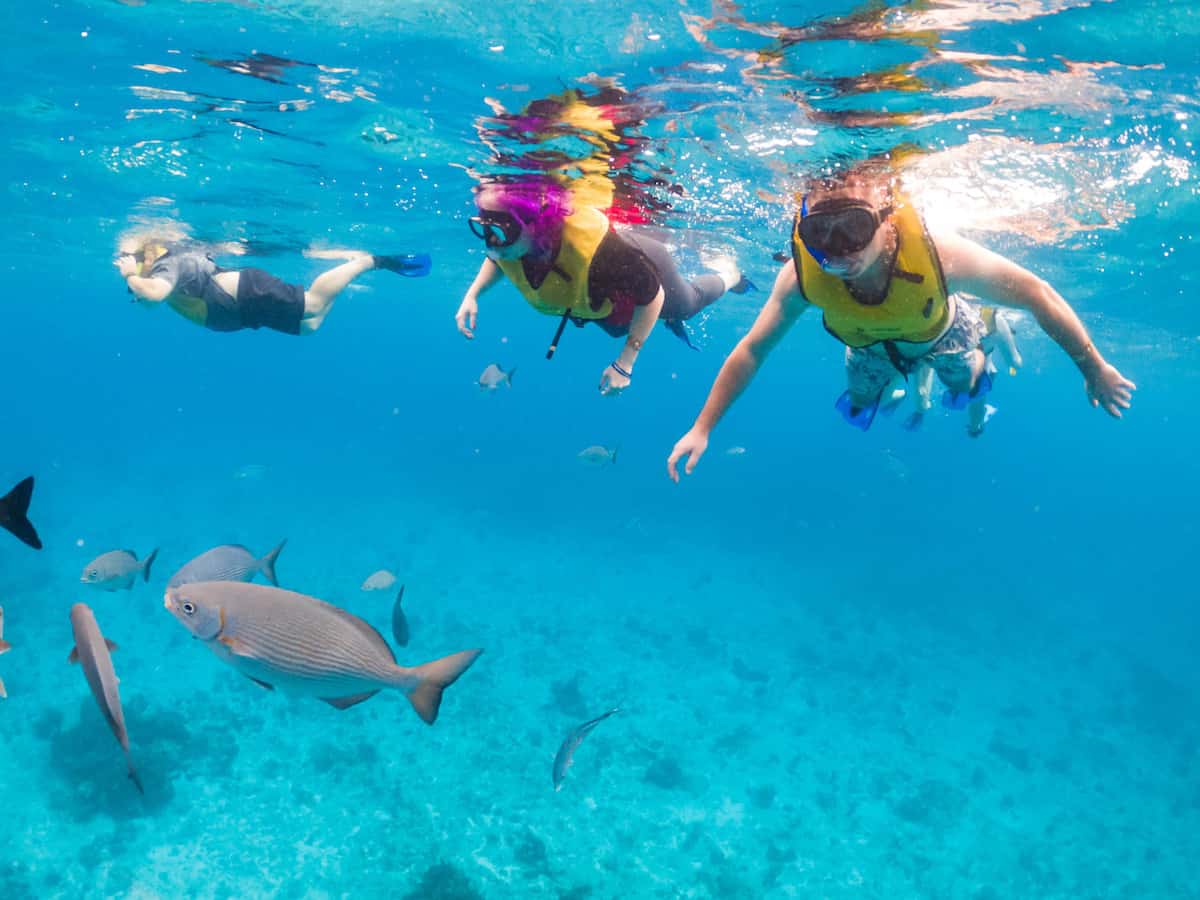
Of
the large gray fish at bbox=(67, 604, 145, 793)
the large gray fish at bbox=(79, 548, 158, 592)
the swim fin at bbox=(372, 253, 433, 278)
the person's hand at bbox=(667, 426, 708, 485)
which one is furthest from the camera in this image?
the swim fin at bbox=(372, 253, 433, 278)

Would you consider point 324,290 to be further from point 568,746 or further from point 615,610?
point 615,610

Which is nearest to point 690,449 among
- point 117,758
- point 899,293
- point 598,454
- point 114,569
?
point 899,293

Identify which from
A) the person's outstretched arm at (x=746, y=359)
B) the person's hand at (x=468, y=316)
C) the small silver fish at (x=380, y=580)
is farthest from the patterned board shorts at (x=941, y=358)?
the small silver fish at (x=380, y=580)

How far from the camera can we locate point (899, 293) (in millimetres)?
4898

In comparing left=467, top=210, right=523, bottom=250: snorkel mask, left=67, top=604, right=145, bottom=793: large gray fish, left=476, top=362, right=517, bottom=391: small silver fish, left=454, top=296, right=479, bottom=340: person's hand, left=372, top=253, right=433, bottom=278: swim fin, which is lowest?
left=476, top=362, right=517, bottom=391: small silver fish

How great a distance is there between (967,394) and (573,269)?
4214 mm

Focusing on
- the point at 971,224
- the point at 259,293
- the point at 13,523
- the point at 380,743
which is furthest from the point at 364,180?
the point at 13,523

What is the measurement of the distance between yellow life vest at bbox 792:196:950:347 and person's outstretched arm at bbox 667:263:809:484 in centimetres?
17

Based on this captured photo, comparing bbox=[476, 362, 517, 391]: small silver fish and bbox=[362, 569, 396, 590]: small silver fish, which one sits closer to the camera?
bbox=[362, 569, 396, 590]: small silver fish

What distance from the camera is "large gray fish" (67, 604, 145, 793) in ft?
7.68

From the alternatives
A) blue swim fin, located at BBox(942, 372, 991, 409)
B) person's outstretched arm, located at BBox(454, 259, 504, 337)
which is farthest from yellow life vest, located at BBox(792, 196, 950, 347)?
person's outstretched arm, located at BBox(454, 259, 504, 337)

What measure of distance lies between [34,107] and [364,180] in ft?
20.1

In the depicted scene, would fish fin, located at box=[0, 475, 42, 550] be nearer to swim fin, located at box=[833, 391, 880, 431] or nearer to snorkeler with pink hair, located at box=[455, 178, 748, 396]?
snorkeler with pink hair, located at box=[455, 178, 748, 396]

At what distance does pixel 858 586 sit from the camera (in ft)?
94.7
